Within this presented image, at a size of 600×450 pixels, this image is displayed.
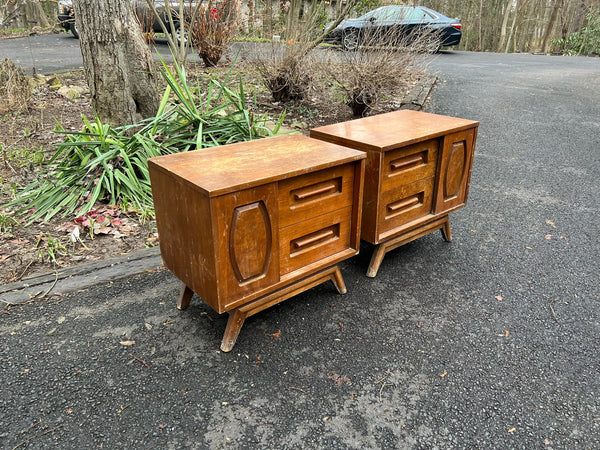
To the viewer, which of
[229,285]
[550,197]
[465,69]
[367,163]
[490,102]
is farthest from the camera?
[465,69]

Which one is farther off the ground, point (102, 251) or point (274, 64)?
point (274, 64)

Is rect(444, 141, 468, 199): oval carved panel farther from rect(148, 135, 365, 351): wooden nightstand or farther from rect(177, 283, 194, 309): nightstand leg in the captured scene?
rect(177, 283, 194, 309): nightstand leg

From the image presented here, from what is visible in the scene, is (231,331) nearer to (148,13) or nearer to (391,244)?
(391,244)

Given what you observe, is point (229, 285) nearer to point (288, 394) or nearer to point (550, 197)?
point (288, 394)

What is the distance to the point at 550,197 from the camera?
370 cm

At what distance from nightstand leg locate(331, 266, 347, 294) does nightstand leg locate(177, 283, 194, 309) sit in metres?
0.76

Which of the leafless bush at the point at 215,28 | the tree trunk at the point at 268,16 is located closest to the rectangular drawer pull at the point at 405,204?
the tree trunk at the point at 268,16

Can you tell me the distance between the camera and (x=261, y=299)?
6.62ft

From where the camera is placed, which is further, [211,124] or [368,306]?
[211,124]

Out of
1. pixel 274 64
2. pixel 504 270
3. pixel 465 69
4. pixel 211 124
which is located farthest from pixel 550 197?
pixel 465 69

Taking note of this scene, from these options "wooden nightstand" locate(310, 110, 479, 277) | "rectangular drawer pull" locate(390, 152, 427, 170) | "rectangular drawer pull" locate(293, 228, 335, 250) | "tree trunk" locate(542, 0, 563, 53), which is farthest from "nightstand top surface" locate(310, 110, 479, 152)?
"tree trunk" locate(542, 0, 563, 53)

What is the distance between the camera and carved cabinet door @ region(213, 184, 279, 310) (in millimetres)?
1711

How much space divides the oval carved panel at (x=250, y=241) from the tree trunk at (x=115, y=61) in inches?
98.5

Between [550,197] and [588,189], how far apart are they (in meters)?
0.45
